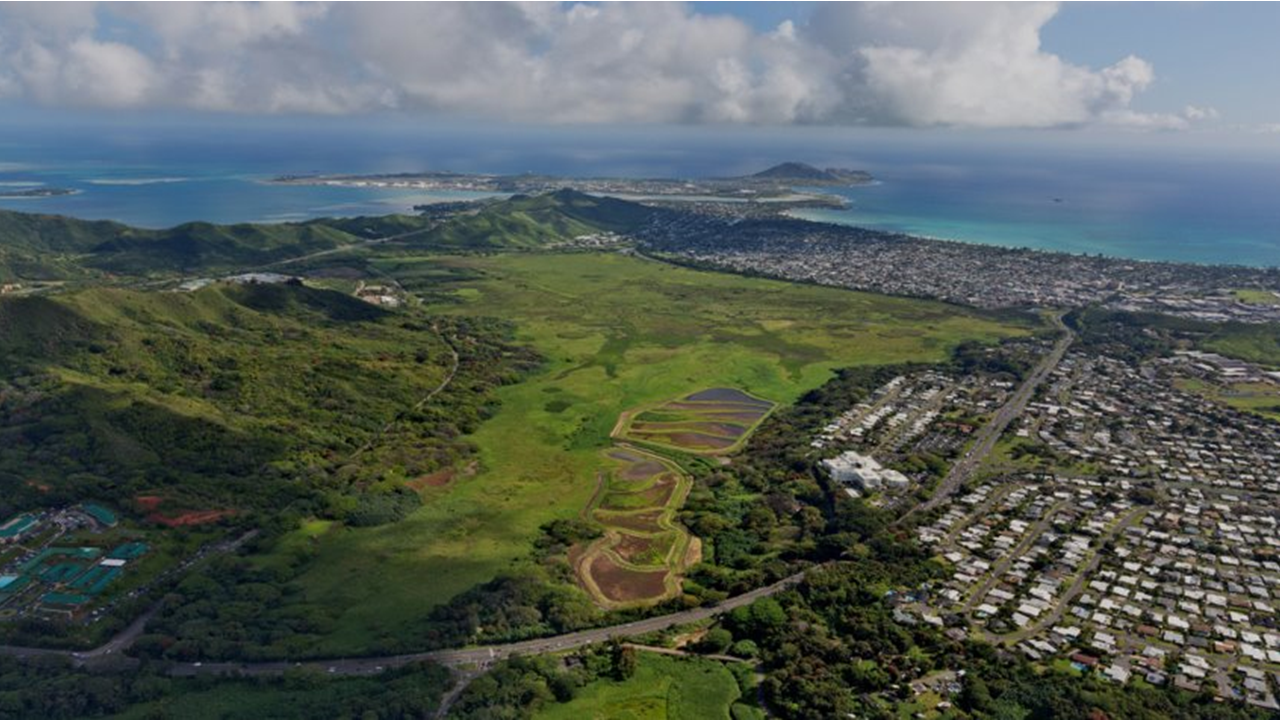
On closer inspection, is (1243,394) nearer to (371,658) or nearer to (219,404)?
(371,658)

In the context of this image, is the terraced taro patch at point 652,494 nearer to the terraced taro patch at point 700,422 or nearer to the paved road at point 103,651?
the terraced taro patch at point 700,422

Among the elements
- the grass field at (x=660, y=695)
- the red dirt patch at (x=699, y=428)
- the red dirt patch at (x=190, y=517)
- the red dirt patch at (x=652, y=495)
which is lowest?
the grass field at (x=660, y=695)

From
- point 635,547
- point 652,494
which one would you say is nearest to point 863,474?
point 652,494

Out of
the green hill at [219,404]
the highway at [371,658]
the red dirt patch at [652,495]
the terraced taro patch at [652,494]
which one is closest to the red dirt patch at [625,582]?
the terraced taro patch at [652,494]

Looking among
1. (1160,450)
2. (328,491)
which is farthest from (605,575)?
(1160,450)

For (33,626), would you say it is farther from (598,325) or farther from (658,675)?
(598,325)

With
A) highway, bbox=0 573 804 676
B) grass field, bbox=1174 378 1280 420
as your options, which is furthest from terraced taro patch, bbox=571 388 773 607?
grass field, bbox=1174 378 1280 420
